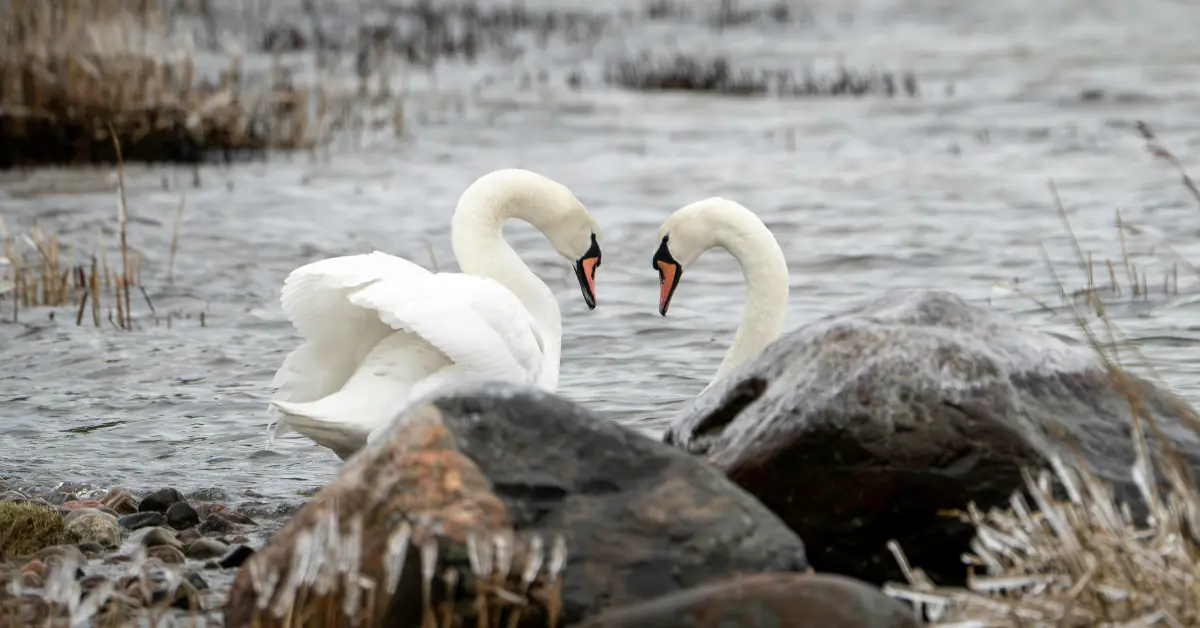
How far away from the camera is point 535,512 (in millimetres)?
3951

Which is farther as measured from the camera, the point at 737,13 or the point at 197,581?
the point at 737,13

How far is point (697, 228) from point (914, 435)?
6.82ft

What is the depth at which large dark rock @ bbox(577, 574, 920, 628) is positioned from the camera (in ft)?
11.1

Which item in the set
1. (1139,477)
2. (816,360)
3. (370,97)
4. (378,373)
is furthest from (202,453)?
(370,97)

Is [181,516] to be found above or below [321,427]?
below

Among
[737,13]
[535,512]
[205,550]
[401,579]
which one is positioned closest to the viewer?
[401,579]

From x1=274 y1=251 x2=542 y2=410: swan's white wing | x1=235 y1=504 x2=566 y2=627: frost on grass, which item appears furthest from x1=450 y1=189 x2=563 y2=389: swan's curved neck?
x1=235 y1=504 x2=566 y2=627: frost on grass

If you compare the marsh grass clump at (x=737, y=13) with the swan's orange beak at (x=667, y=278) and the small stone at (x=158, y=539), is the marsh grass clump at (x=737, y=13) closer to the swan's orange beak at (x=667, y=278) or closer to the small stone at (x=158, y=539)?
the swan's orange beak at (x=667, y=278)

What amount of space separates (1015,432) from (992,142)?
36.8 feet

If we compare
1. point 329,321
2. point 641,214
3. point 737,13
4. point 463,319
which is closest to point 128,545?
point 329,321

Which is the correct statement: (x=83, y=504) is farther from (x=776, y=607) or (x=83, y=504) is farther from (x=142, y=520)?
(x=776, y=607)

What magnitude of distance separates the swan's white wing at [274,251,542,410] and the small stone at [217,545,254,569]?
810mm

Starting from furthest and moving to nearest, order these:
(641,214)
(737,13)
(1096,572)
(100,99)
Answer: (737,13) < (100,99) < (641,214) < (1096,572)

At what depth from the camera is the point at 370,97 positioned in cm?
1847
